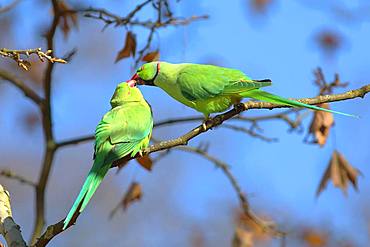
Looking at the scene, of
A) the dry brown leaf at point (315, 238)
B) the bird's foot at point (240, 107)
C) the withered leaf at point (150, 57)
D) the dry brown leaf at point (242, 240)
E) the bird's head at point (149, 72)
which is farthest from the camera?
the dry brown leaf at point (315, 238)

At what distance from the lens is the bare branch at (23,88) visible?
3.55 meters

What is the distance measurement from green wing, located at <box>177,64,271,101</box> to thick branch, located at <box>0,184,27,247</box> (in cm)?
76

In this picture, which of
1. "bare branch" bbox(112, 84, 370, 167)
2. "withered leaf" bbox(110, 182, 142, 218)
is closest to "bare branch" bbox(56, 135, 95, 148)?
"withered leaf" bbox(110, 182, 142, 218)

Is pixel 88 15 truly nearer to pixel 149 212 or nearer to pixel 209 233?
pixel 209 233

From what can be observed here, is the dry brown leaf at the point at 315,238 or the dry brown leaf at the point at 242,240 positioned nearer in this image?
the dry brown leaf at the point at 242,240

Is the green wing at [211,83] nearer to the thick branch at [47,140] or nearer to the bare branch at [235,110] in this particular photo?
the bare branch at [235,110]

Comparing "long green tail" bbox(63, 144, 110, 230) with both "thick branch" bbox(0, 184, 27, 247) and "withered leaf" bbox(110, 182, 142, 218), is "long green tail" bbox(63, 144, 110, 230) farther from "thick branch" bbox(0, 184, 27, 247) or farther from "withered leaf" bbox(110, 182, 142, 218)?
"withered leaf" bbox(110, 182, 142, 218)

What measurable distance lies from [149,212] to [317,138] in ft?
21.2

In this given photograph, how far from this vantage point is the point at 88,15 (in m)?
3.22

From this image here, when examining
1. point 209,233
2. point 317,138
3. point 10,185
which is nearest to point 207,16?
point 317,138

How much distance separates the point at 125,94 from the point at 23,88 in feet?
3.73

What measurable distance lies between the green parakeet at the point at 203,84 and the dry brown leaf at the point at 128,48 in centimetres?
54

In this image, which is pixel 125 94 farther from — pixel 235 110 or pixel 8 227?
pixel 8 227

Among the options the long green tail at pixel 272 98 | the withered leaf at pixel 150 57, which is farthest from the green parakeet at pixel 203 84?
the withered leaf at pixel 150 57
